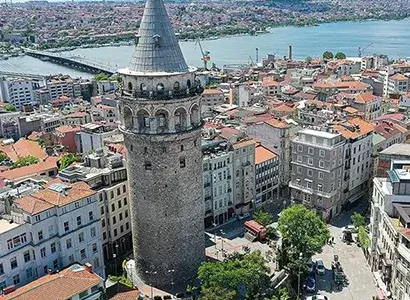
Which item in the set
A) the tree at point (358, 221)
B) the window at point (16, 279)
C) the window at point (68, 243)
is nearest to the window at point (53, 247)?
the window at point (68, 243)

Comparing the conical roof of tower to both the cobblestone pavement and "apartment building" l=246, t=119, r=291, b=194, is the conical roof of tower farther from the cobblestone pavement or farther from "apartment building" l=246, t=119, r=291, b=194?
"apartment building" l=246, t=119, r=291, b=194

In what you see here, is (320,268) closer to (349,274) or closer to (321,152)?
(349,274)

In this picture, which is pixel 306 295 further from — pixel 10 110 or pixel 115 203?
pixel 10 110

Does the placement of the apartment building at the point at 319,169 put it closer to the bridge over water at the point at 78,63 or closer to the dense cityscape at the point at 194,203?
the dense cityscape at the point at 194,203

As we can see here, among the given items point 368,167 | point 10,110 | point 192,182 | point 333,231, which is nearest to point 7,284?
point 192,182

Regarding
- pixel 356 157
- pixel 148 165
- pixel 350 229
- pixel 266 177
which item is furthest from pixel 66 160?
pixel 356 157

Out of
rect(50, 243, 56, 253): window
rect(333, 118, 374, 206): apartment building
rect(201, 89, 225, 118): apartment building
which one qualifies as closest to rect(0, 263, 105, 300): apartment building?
rect(50, 243, 56, 253): window
